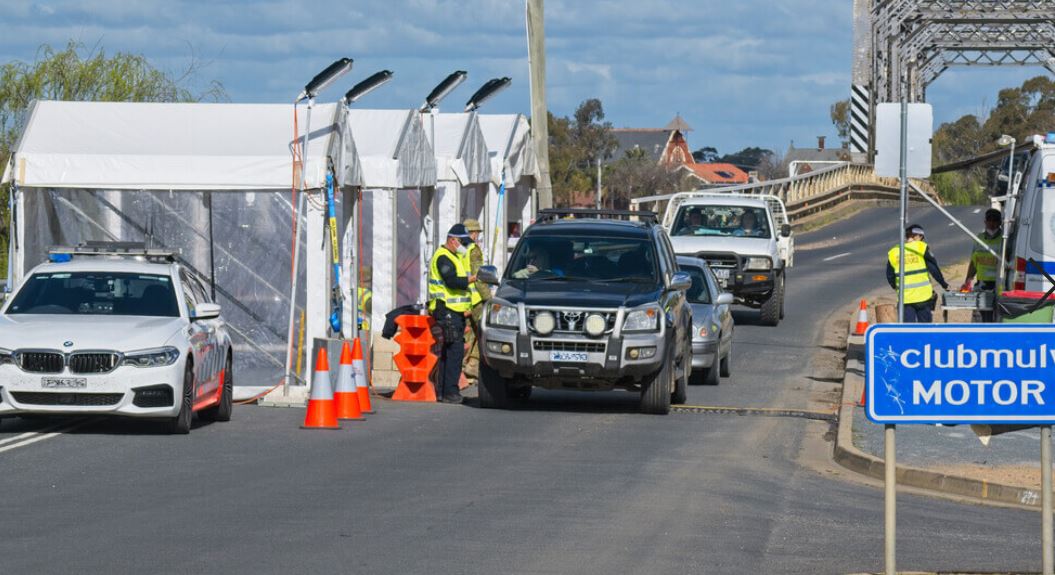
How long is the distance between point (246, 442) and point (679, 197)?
2172 cm

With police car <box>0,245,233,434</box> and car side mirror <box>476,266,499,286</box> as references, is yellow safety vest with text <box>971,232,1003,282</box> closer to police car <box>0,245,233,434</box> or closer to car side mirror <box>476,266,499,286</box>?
car side mirror <box>476,266,499,286</box>

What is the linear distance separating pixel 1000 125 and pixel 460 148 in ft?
277

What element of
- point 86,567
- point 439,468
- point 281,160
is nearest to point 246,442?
point 439,468

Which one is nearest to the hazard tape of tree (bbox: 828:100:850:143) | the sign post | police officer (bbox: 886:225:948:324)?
police officer (bbox: 886:225:948:324)

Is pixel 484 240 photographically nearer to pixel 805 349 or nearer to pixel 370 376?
pixel 805 349

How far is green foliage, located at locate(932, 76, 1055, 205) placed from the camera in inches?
3784

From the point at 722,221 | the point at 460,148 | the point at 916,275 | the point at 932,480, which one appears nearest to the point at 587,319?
the point at 932,480

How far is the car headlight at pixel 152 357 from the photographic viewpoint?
14.9 metres

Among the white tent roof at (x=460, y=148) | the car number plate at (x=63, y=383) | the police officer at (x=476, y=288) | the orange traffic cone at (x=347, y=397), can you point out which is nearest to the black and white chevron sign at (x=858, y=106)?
the white tent roof at (x=460, y=148)

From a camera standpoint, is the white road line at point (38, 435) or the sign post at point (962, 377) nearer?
the sign post at point (962, 377)

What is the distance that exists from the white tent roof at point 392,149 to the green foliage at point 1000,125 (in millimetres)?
65837

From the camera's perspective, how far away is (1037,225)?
64.8ft

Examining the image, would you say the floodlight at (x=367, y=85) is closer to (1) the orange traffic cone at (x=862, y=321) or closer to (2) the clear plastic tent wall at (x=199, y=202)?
(2) the clear plastic tent wall at (x=199, y=202)

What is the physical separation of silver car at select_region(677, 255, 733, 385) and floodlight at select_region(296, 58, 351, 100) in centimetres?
501
